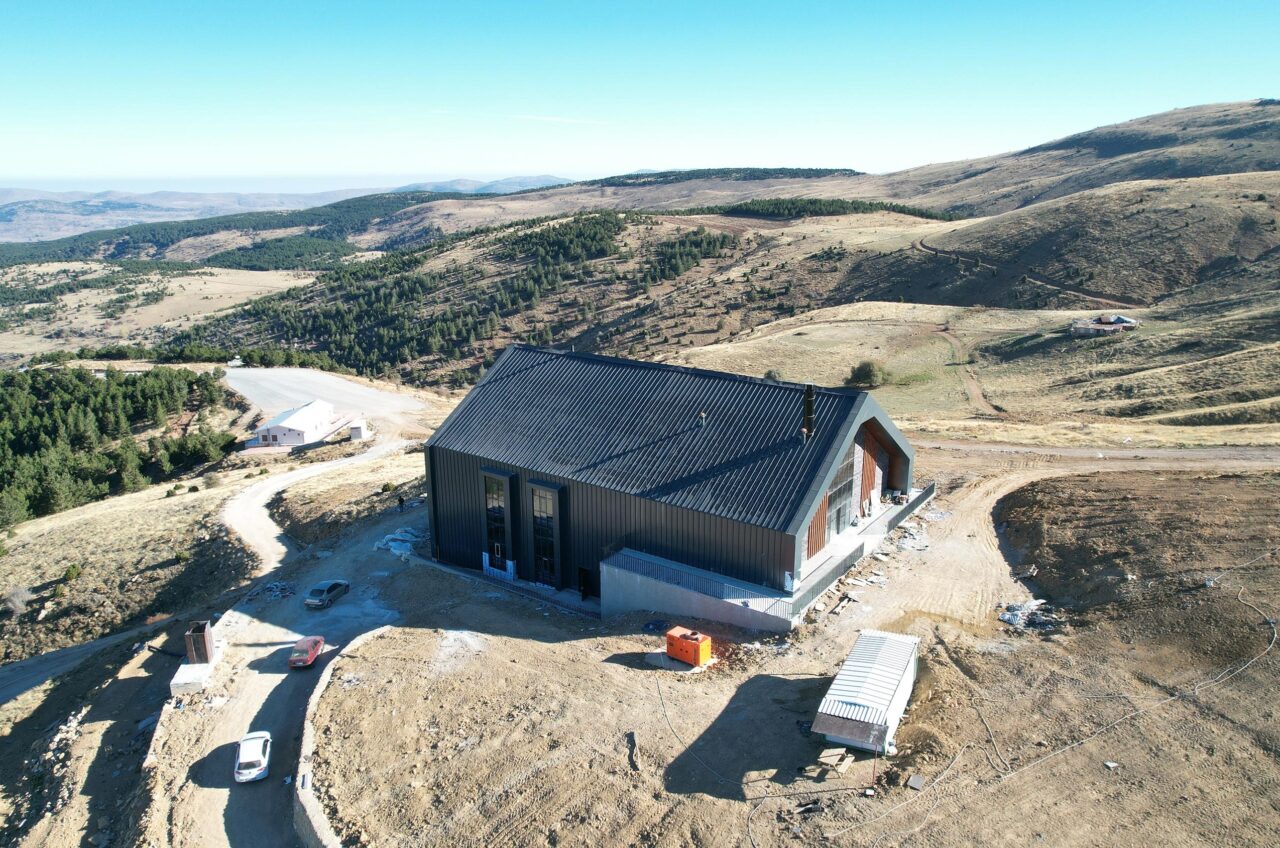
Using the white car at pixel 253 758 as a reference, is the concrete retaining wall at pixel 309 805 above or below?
above

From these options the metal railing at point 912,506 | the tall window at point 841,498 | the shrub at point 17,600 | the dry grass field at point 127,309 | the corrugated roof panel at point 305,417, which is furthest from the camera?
the dry grass field at point 127,309

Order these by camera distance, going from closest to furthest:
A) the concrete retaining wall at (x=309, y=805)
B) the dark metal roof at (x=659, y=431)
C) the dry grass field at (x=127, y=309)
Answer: the concrete retaining wall at (x=309, y=805), the dark metal roof at (x=659, y=431), the dry grass field at (x=127, y=309)

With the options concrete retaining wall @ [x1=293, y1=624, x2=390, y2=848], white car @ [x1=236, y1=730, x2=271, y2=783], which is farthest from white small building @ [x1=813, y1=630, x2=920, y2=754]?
white car @ [x1=236, y1=730, x2=271, y2=783]

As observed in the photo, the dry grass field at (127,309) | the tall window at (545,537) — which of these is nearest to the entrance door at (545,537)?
the tall window at (545,537)

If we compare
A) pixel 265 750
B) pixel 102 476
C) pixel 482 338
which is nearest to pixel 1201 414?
pixel 265 750

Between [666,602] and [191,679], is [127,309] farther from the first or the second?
[666,602]

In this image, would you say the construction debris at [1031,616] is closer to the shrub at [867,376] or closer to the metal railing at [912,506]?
the metal railing at [912,506]
